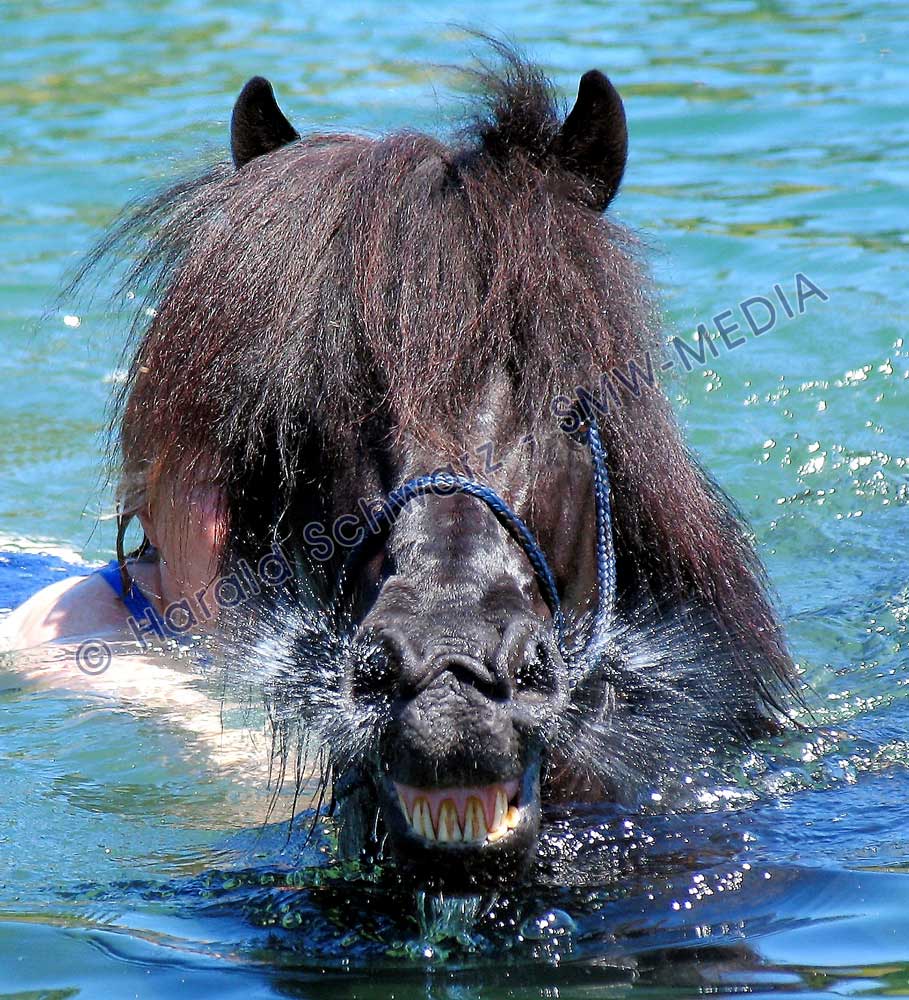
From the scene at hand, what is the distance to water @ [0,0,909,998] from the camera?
2.49 metres

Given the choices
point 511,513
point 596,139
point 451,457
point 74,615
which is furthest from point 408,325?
point 74,615

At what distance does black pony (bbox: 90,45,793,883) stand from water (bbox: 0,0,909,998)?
0.23 m

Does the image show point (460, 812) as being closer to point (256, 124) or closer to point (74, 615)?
point (256, 124)

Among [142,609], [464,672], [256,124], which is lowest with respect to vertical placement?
[464,672]

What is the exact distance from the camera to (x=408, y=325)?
2486mm

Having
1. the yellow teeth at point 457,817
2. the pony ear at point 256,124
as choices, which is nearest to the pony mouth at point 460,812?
the yellow teeth at point 457,817

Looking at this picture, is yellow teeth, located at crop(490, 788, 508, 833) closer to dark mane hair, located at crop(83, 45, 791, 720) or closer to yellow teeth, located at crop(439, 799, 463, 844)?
yellow teeth, located at crop(439, 799, 463, 844)

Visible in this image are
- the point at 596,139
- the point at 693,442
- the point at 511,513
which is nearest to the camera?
the point at 511,513

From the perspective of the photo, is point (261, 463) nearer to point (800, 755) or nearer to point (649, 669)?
point (649, 669)

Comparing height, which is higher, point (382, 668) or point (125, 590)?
point (125, 590)

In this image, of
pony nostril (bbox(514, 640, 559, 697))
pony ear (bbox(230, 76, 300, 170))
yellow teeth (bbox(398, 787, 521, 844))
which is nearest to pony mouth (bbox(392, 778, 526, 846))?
yellow teeth (bbox(398, 787, 521, 844))

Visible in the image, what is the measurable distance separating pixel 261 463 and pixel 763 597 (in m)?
1.22

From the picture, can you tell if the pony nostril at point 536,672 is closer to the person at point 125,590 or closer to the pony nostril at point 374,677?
the pony nostril at point 374,677

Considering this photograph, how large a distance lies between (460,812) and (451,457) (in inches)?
22.2
